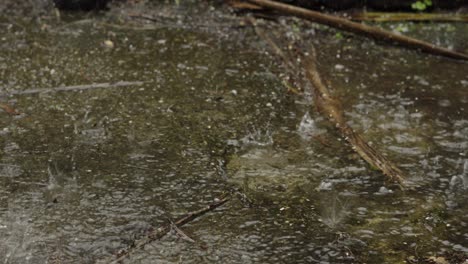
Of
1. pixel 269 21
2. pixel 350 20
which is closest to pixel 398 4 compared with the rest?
pixel 350 20

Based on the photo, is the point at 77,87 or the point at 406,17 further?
the point at 406,17

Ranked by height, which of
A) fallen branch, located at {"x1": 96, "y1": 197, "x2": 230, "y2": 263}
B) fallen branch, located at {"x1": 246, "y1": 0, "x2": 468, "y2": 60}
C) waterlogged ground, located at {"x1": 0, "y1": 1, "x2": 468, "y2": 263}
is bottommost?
fallen branch, located at {"x1": 96, "y1": 197, "x2": 230, "y2": 263}

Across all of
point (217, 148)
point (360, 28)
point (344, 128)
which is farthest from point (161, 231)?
point (360, 28)

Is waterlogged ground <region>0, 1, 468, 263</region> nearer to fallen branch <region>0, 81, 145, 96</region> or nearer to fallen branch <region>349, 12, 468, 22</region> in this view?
fallen branch <region>0, 81, 145, 96</region>

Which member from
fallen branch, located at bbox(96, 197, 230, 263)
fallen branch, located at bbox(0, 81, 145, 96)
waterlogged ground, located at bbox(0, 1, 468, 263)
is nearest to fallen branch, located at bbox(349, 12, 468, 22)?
waterlogged ground, located at bbox(0, 1, 468, 263)

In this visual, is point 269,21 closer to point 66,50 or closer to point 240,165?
point 66,50

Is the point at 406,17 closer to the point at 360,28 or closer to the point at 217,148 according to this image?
the point at 360,28

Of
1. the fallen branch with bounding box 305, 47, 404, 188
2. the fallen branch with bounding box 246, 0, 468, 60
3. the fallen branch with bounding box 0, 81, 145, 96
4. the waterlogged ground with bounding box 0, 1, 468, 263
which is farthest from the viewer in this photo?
the fallen branch with bounding box 246, 0, 468, 60
